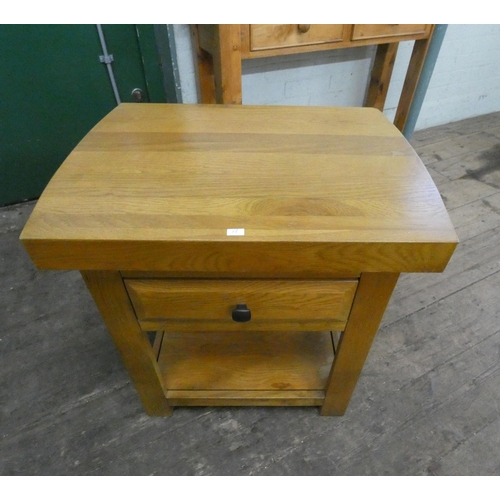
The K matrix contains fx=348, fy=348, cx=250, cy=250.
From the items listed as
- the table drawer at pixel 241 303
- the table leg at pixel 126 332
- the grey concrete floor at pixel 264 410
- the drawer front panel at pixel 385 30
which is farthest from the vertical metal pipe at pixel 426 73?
the table leg at pixel 126 332

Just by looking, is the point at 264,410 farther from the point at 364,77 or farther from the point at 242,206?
the point at 364,77

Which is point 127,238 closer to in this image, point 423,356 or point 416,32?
point 423,356

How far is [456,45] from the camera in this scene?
1801 millimetres

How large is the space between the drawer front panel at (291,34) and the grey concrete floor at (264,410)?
87 centimetres

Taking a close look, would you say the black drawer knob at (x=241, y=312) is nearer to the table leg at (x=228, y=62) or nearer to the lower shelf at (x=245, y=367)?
the lower shelf at (x=245, y=367)

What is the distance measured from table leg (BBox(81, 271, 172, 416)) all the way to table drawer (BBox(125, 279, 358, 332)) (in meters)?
0.02

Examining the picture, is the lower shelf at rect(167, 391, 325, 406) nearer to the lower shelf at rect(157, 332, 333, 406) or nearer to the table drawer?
the lower shelf at rect(157, 332, 333, 406)

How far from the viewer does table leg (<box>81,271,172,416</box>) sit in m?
0.53

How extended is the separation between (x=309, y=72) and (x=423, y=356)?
1.25 meters

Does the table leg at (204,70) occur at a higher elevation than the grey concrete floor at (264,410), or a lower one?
higher

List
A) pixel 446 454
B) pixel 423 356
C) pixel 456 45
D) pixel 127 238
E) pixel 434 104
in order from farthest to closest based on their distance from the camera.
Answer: pixel 434 104 → pixel 456 45 → pixel 423 356 → pixel 446 454 → pixel 127 238

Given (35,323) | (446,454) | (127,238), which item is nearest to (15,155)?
(35,323)

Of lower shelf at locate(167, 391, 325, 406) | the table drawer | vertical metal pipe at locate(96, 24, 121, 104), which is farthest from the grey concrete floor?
vertical metal pipe at locate(96, 24, 121, 104)

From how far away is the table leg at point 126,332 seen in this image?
0.53m
